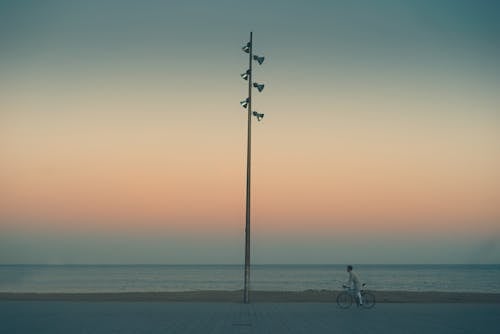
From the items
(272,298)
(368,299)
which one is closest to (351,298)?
(368,299)

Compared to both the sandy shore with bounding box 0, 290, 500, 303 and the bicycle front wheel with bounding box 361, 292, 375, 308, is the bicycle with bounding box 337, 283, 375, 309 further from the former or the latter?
the sandy shore with bounding box 0, 290, 500, 303

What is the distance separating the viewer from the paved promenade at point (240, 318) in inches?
662

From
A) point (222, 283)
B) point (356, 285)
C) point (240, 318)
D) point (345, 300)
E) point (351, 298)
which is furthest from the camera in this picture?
point (222, 283)

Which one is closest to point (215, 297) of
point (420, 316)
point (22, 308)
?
point (22, 308)

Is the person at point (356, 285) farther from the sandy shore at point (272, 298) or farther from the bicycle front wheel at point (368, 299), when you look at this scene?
the sandy shore at point (272, 298)

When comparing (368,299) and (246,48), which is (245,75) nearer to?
(246,48)

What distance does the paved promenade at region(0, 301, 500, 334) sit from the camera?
55.2 ft

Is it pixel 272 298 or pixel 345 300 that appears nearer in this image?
pixel 345 300

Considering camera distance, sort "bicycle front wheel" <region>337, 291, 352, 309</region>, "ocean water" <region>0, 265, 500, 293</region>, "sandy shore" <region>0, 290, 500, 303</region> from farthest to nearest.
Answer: "ocean water" <region>0, 265, 500, 293</region>
"sandy shore" <region>0, 290, 500, 303</region>
"bicycle front wheel" <region>337, 291, 352, 309</region>

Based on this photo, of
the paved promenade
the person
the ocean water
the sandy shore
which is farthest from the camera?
the ocean water

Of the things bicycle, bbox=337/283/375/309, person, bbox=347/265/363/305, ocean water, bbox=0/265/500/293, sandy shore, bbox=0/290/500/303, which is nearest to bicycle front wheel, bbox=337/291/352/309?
bicycle, bbox=337/283/375/309

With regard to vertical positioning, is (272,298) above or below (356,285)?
below

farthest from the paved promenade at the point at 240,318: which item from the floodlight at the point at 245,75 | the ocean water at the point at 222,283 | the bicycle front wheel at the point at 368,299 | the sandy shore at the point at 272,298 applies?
the ocean water at the point at 222,283

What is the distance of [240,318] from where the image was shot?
1972 centimetres
